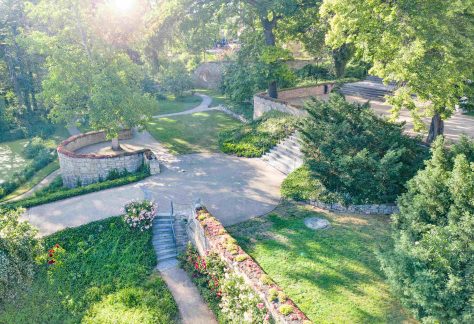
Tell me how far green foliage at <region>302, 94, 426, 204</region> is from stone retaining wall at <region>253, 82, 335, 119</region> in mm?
5750

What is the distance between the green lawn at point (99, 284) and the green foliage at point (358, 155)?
7924mm

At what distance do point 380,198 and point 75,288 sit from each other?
12020 millimetres

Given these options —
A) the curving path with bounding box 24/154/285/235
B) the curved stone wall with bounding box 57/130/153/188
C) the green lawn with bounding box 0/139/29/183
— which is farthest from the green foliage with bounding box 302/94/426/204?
the green lawn with bounding box 0/139/29/183

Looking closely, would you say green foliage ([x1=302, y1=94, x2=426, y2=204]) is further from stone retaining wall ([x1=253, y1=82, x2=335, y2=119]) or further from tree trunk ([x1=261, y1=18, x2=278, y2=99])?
tree trunk ([x1=261, y1=18, x2=278, y2=99])

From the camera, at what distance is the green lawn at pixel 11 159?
25.7 meters

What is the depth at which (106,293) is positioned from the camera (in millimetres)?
12164

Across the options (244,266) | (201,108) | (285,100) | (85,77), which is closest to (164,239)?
(244,266)

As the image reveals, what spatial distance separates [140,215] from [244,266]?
215 inches

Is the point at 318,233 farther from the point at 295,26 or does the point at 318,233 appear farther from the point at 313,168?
the point at 295,26

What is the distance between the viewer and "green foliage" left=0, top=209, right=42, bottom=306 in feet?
39.9

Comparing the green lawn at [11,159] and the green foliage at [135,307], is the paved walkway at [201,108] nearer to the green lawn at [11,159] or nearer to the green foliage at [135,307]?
the green lawn at [11,159]

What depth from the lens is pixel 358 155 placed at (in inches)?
567

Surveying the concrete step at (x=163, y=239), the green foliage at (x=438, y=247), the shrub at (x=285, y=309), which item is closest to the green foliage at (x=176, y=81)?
the concrete step at (x=163, y=239)

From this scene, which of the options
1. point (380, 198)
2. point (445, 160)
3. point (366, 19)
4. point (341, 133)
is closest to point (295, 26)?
point (366, 19)
